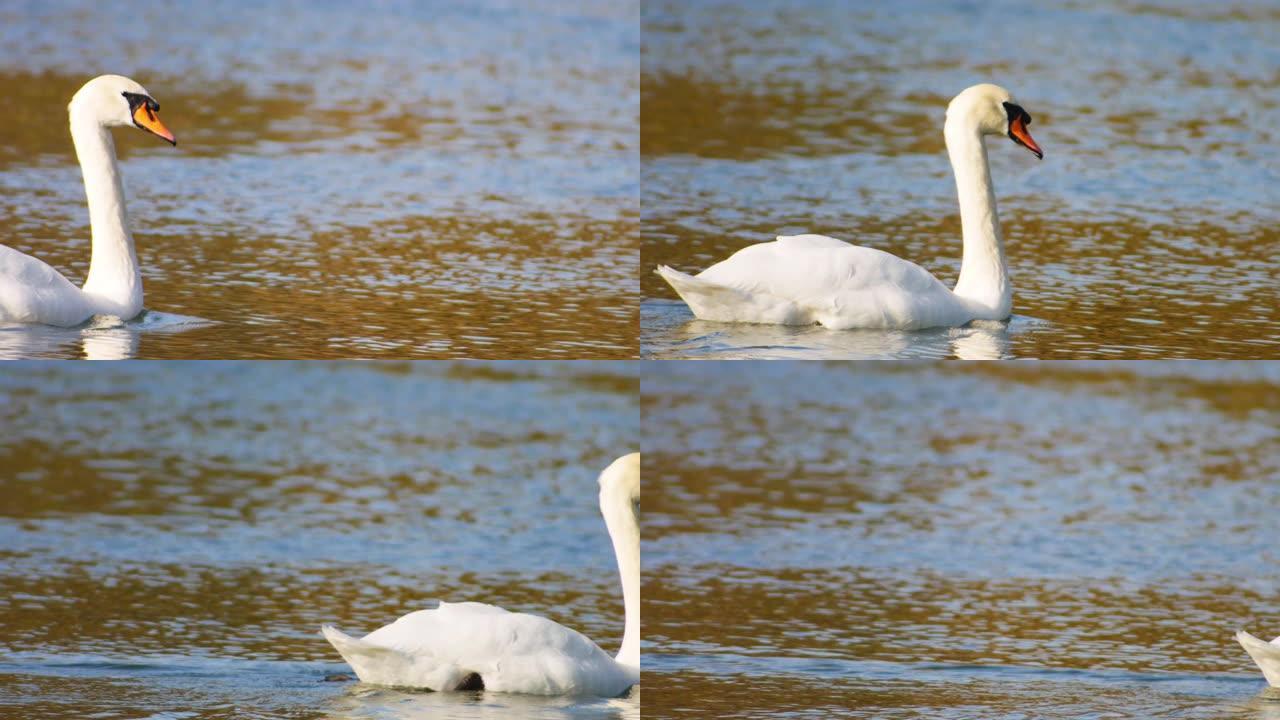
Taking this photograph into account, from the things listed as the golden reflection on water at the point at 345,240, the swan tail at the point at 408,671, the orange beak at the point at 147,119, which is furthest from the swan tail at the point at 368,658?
the orange beak at the point at 147,119

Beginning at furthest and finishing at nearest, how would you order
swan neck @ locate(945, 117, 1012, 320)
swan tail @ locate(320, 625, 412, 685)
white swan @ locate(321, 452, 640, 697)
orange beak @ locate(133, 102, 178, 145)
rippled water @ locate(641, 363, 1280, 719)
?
swan neck @ locate(945, 117, 1012, 320) → orange beak @ locate(133, 102, 178, 145) → rippled water @ locate(641, 363, 1280, 719) → white swan @ locate(321, 452, 640, 697) → swan tail @ locate(320, 625, 412, 685)

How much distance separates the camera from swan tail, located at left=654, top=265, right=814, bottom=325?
7.55 m

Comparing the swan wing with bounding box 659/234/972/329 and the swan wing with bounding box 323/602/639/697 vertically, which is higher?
the swan wing with bounding box 659/234/972/329

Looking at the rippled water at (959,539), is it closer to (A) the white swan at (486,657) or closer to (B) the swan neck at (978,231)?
(A) the white swan at (486,657)

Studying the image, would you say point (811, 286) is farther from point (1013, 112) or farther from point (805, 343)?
point (1013, 112)

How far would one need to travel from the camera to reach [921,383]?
12750mm

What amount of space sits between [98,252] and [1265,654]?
4.16 meters

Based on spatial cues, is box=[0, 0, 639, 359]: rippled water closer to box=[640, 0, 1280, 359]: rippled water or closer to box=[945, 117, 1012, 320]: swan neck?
box=[640, 0, 1280, 359]: rippled water

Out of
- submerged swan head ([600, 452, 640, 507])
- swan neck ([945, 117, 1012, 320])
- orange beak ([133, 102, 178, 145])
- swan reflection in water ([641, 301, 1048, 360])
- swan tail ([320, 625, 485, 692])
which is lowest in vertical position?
swan tail ([320, 625, 485, 692])

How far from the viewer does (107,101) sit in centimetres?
792

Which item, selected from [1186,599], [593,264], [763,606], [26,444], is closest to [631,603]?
[763,606]

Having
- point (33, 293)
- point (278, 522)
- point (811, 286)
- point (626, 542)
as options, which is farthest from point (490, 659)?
point (278, 522)

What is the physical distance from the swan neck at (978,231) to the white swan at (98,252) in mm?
2844

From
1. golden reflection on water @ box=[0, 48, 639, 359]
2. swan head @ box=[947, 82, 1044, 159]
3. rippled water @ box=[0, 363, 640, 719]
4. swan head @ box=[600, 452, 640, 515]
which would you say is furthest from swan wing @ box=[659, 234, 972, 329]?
rippled water @ box=[0, 363, 640, 719]
